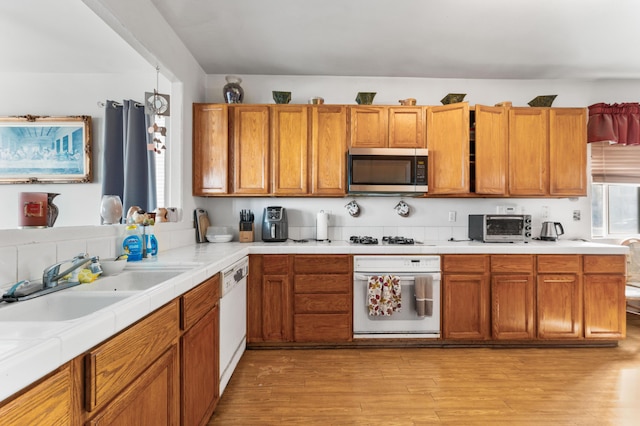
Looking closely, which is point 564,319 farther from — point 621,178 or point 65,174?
point 65,174

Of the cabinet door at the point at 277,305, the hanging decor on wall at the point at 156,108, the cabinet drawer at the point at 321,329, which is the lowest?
the cabinet drawer at the point at 321,329

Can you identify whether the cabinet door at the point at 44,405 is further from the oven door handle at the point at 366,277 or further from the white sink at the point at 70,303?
the oven door handle at the point at 366,277

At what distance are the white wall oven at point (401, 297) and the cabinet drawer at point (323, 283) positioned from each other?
0.27ft

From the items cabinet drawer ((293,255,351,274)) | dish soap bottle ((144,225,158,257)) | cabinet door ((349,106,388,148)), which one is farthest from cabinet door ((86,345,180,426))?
cabinet door ((349,106,388,148))

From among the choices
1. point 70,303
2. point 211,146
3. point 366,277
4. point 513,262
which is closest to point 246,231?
point 211,146

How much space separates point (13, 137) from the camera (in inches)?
96.7

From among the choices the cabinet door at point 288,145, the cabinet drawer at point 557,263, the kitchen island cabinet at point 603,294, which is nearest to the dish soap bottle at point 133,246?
the cabinet door at point 288,145

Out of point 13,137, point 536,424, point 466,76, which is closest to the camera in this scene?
point 536,424

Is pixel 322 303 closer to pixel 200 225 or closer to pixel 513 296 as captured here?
pixel 200 225

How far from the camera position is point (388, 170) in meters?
3.22

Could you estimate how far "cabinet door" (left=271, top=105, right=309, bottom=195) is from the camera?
10.6 ft

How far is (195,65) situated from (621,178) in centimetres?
450

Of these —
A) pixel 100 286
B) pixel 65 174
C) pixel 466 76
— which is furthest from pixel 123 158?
pixel 466 76

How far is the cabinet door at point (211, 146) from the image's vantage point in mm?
3229
